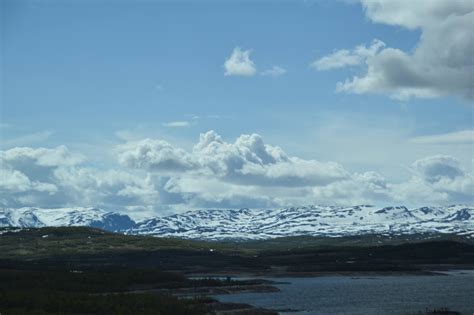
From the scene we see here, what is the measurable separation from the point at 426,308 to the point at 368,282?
67511 millimetres

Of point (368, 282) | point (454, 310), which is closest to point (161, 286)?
point (368, 282)

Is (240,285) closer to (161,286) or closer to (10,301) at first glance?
(161,286)

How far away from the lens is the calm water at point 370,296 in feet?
383

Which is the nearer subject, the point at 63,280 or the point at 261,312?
the point at 261,312

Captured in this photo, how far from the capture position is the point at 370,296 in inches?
5438

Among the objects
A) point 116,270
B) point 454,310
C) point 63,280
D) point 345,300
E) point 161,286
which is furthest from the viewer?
point 116,270

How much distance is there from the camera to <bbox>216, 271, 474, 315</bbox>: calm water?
117 m

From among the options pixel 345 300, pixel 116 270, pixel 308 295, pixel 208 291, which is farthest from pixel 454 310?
pixel 116 270

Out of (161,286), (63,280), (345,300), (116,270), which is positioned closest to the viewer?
(345,300)

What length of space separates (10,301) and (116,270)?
70.9 m

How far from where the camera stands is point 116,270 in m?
177

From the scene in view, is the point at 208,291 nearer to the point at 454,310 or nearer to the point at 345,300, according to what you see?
the point at 345,300

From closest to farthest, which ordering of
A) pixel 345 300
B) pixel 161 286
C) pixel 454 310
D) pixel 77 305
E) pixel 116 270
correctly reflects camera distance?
pixel 77 305
pixel 454 310
pixel 345 300
pixel 161 286
pixel 116 270

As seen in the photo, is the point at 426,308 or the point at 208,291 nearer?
the point at 426,308
